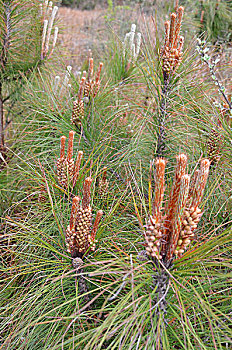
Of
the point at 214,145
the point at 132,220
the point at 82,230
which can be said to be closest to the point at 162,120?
the point at 214,145

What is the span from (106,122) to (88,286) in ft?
1.58

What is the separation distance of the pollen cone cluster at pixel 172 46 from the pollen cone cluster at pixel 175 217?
14.4 inches

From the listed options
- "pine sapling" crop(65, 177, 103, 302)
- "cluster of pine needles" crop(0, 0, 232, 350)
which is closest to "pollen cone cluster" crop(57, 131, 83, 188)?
"cluster of pine needles" crop(0, 0, 232, 350)

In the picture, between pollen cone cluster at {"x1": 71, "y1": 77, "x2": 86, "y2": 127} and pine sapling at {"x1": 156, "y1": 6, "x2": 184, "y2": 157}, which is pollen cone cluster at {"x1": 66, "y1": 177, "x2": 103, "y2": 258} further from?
pollen cone cluster at {"x1": 71, "y1": 77, "x2": 86, "y2": 127}

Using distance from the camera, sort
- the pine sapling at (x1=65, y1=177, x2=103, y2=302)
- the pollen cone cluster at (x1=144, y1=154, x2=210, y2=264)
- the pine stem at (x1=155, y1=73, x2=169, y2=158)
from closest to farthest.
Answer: the pollen cone cluster at (x1=144, y1=154, x2=210, y2=264) → the pine sapling at (x1=65, y1=177, x2=103, y2=302) → the pine stem at (x1=155, y1=73, x2=169, y2=158)

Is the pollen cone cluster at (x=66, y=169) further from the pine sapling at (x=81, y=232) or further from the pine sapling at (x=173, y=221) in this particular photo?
the pine sapling at (x=173, y=221)

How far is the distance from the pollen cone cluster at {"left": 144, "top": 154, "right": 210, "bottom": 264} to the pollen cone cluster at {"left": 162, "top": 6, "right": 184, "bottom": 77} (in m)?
0.37

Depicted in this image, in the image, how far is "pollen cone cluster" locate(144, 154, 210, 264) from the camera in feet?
1.46

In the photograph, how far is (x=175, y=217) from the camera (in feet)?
1.47

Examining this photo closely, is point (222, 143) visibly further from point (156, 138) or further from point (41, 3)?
point (41, 3)

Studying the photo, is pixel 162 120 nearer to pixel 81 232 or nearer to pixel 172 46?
pixel 172 46

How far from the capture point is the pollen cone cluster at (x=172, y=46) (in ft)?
2.22

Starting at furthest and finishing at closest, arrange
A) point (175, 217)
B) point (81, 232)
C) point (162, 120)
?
point (162, 120), point (81, 232), point (175, 217)

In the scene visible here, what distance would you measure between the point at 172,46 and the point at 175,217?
44cm
